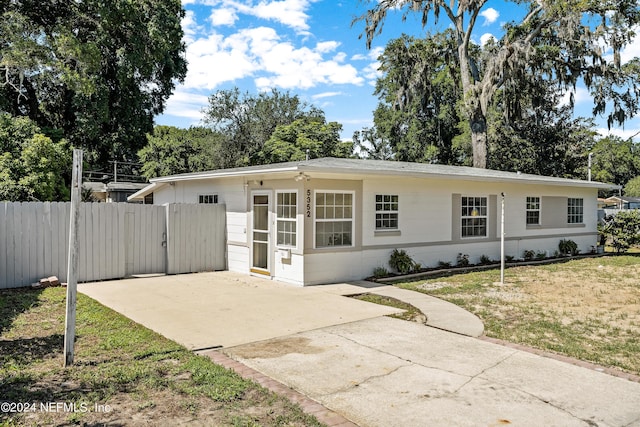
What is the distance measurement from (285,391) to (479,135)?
21571 millimetres

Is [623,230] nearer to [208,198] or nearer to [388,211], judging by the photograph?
[388,211]

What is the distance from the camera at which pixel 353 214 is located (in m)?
11.1

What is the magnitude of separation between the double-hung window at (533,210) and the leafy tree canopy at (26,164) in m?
16.6

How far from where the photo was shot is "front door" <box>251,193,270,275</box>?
11438mm

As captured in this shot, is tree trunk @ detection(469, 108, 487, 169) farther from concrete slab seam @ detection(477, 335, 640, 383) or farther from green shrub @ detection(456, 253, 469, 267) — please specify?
concrete slab seam @ detection(477, 335, 640, 383)

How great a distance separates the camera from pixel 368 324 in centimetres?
711

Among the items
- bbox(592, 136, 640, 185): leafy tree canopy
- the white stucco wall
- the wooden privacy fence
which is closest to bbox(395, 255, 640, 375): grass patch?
the white stucco wall

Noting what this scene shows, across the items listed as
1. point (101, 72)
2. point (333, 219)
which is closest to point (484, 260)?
point (333, 219)

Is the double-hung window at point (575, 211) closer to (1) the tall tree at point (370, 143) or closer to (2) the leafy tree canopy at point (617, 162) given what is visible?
(1) the tall tree at point (370, 143)

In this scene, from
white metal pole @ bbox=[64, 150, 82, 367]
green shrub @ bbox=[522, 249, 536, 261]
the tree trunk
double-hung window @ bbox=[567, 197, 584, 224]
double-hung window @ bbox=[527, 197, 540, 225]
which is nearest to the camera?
white metal pole @ bbox=[64, 150, 82, 367]

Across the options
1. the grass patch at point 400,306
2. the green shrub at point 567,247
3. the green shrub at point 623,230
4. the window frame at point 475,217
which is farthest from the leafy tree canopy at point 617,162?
the grass patch at point 400,306

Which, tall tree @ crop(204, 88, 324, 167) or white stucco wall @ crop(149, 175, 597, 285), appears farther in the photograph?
tall tree @ crop(204, 88, 324, 167)

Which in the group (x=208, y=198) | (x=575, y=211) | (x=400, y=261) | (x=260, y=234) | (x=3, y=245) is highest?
(x=208, y=198)

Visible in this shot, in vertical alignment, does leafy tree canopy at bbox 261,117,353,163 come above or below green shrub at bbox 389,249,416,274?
above
